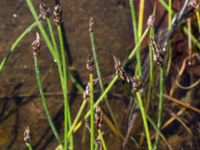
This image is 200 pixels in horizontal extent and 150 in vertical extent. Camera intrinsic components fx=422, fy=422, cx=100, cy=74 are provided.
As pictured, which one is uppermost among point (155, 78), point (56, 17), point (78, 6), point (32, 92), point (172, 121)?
point (78, 6)

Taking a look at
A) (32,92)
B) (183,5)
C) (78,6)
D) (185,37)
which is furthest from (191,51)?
(32,92)

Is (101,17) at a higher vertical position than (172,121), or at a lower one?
higher

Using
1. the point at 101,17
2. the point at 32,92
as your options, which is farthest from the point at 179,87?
the point at 32,92

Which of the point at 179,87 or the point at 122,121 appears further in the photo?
the point at 179,87

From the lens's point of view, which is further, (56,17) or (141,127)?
(141,127)

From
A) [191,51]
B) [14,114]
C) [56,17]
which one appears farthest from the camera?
[191,51]

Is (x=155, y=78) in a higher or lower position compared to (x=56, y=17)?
lower

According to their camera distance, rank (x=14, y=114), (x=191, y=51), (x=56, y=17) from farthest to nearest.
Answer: (x=191, y=51) < (x=14, y=114) < (x=56, y=17)

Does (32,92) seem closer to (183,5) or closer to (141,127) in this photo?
(141,127)

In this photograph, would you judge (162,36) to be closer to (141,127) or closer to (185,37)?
(185,37)
